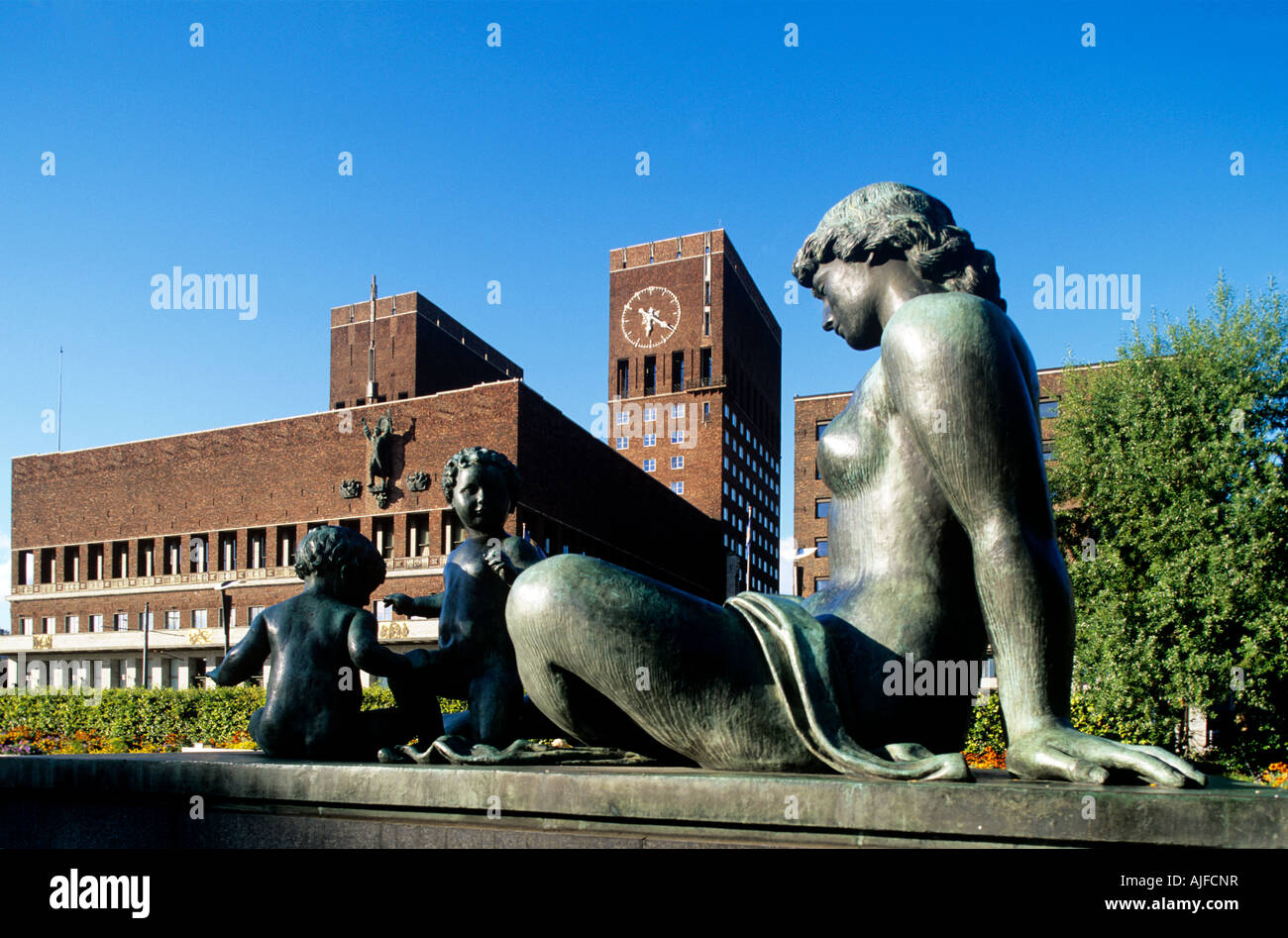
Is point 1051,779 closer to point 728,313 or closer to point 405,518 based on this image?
point 405,518

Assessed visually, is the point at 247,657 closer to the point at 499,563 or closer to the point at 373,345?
the point at 499,563

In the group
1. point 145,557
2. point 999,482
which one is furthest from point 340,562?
point 145,557

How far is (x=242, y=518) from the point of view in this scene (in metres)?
49.8

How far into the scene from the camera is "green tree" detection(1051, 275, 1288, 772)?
20359mm

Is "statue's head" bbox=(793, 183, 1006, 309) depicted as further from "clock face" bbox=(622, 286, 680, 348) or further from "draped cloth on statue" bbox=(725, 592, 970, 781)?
"clock face" bbox=(622, 286, 680, 348)

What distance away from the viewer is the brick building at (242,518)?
44.8 metres

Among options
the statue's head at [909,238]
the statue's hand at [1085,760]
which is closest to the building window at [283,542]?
the statue's head at [909,238]

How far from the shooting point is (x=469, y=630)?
3.72 meters

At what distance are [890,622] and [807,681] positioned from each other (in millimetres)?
303

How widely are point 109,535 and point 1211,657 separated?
50.8m

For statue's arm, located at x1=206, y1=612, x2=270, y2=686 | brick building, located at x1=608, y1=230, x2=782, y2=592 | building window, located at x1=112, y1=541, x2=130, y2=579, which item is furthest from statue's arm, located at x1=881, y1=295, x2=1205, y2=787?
brick building, located at x1=608, y1=230, x2=782, y2=592

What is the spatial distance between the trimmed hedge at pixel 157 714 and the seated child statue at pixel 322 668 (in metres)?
18.1

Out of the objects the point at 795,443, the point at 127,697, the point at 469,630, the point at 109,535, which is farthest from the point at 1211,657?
the point at 109,535
